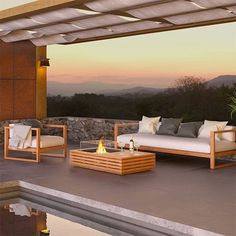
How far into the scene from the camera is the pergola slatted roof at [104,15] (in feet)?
23.2

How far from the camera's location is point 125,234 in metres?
4.84

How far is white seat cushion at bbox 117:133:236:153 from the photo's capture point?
830cm

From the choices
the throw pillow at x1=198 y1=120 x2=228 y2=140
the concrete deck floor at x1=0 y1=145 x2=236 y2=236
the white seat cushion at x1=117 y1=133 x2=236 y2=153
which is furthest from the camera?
the throw pillow at x1=198 y1=120 x2=228 y2=140

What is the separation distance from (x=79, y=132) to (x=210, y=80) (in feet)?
12.8

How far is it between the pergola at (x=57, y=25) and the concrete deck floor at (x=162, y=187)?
2650mm

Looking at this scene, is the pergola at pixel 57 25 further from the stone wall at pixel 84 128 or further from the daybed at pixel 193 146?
the daybed at pixel 193 146

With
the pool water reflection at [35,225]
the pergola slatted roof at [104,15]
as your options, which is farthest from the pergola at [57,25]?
the pool water reflection at [35,225]

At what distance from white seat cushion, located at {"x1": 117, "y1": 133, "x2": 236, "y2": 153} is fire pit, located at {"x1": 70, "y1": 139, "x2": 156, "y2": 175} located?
75 cm

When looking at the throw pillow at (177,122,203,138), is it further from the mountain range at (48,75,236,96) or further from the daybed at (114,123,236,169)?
the mountain range at (48,75,236,96)

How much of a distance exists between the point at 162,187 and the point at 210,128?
279cm

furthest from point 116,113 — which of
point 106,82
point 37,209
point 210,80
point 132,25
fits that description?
point 37,209

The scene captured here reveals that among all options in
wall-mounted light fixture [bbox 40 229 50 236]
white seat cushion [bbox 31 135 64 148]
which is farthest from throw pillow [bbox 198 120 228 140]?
wall-mounted light fixture [bbox 40 229 50 236]

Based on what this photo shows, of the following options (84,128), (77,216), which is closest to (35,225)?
(77,216)

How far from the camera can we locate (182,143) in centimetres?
855
